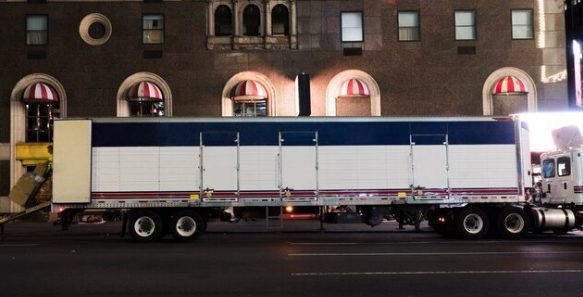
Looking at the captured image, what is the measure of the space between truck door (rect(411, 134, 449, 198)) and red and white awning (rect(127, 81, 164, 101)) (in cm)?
1659

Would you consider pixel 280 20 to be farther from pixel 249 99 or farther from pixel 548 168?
pixel 548 168

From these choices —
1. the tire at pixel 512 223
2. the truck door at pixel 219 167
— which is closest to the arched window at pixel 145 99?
the truck door at pixel 219 167

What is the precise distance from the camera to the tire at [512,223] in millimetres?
18375

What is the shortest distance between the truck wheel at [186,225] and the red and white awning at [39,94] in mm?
16537

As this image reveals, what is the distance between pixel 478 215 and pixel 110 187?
11085 mm

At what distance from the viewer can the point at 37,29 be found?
32031 mm

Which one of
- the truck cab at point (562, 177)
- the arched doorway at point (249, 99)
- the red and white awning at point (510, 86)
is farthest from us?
the arched doorway at point (249, 99)

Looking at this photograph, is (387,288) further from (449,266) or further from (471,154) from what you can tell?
(471,154)

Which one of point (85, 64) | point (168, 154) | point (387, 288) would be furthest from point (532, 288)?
point (85, 64)

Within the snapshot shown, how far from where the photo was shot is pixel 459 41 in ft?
106

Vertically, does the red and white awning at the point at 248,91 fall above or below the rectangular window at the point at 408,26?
below

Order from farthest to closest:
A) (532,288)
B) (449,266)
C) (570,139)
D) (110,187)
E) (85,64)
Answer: (85,64), (570,139), (110,187), (449,266), (532,288)

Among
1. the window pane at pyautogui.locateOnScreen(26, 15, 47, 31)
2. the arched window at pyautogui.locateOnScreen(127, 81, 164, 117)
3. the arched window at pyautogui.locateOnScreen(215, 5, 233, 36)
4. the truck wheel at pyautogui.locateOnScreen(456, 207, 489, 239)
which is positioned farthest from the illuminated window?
the truck wheel at pyautogui.locateOnScreen(456, 207, 489, 239)

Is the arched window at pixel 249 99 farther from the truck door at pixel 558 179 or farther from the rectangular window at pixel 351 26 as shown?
the truck door at pixel 558 179
